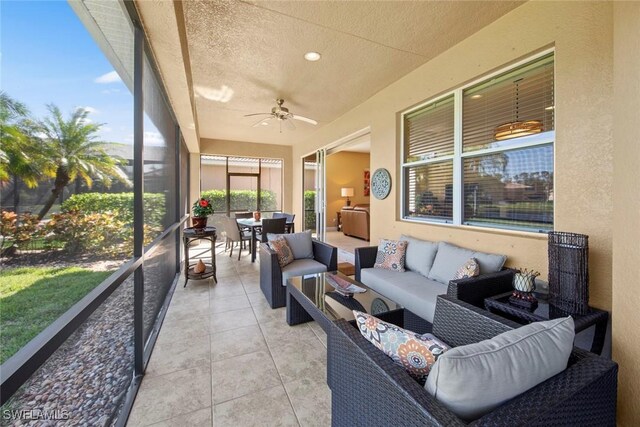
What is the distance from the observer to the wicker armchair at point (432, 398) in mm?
790

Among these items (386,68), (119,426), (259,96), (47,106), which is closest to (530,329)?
(47,106)

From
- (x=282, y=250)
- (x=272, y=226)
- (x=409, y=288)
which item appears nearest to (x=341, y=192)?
(x=272, y=226)

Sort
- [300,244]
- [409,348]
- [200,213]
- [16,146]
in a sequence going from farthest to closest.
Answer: [200,213], [300,244], [409,348], [16,146]

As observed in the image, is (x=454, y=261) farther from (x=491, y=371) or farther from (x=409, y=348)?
(x=491, y=371)

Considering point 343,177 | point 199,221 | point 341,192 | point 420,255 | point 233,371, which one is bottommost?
point 233,371

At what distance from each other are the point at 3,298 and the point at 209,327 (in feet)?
7.28

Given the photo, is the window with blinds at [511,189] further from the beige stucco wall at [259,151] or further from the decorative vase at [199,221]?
the beige stucco wall at [259,151]

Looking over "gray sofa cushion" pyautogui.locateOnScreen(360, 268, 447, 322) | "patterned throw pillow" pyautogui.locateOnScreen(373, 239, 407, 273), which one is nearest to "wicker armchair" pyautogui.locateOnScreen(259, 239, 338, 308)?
"gray sofa cushion" pyautogui.locateOnScreen(360, 268, 447, 322)

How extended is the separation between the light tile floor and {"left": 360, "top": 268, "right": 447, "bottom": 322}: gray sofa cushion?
0.80m

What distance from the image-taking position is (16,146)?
2.52 ft

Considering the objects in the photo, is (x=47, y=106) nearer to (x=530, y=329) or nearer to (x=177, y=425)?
(x=177, y=425)

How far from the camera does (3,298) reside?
727 millimetres

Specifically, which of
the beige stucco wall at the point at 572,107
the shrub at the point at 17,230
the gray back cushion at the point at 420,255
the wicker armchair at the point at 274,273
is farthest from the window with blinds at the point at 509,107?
the shrub at the point at 17,230

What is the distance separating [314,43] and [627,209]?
9.15ft
